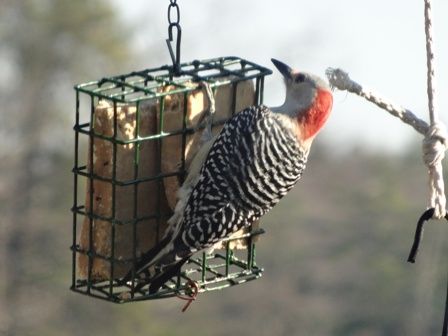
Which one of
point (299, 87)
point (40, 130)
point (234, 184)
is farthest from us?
point (40, 130)

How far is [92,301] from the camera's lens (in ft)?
88.4

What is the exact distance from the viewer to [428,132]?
264 inches

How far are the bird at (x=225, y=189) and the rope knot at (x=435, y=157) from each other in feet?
3.44

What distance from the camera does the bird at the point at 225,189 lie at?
7.49 m

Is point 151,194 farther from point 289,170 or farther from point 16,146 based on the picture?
point 16,146

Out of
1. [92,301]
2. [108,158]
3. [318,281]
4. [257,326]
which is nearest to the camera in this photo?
[108,158]

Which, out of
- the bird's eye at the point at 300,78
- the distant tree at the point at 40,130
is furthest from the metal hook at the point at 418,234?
the distant tree at the point at 40,130

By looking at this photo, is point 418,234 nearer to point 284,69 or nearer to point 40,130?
point 284,69

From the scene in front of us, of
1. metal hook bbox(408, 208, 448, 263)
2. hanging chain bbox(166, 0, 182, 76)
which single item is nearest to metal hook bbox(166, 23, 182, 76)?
hanging chain bbox(166, 0, 182, 76)

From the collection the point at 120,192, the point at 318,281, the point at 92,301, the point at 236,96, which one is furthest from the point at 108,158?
the point at 318,281

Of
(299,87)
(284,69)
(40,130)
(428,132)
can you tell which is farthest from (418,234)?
(40,130)

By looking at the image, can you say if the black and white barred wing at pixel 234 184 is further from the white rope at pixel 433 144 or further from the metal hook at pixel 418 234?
the metal hook at pixel 418 234

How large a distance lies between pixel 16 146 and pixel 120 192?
2241 centimetres

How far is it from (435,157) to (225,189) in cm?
123
